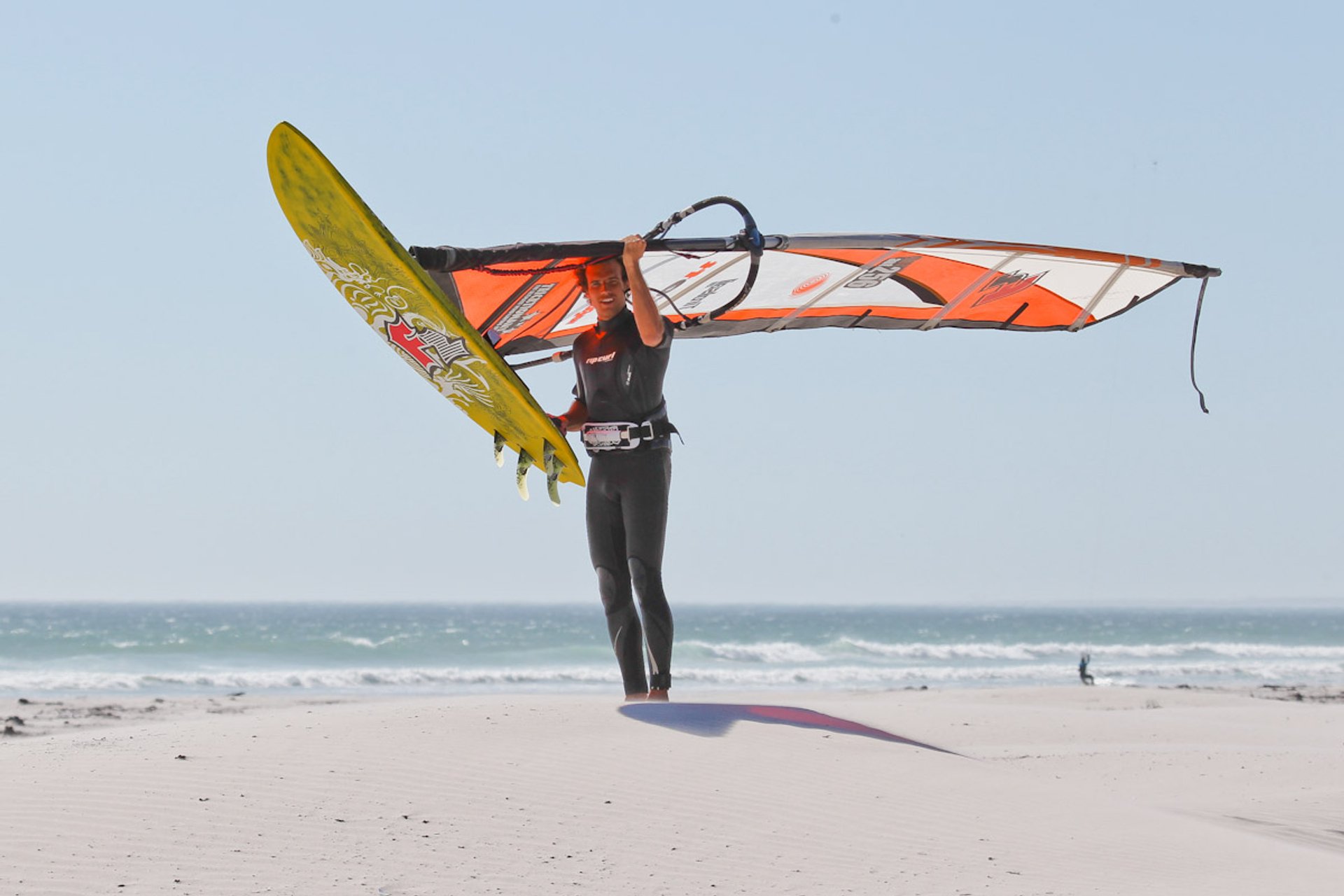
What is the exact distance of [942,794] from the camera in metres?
4.37

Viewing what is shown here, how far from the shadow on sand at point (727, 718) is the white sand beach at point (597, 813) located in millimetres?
34

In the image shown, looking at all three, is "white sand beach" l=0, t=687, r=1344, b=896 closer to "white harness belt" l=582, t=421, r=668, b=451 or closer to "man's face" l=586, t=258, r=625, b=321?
"white harness belt" l=582, t=421, r=668, b=451

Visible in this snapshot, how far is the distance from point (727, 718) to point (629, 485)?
1.10 meters

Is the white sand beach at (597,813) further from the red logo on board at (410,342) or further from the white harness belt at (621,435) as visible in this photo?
the red logo on board at (410,342)

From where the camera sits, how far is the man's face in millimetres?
5441

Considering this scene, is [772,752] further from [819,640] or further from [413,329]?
[819,640]

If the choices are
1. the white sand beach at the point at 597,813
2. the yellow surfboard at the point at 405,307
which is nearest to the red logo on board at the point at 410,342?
the yellow surfboard at the point at 405,307

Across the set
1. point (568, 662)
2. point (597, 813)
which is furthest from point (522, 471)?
point (568, 662)

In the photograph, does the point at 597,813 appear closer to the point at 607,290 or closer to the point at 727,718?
the point at 727,718

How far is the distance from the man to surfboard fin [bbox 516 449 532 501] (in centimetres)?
29

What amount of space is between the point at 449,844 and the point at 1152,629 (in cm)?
7139

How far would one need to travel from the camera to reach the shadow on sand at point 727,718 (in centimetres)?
488

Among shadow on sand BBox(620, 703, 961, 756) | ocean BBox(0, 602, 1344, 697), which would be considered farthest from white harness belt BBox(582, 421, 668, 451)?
ocean BBox(0, 602, 1344, 697)

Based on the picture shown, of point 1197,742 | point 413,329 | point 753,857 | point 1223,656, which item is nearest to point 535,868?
point 753,857
